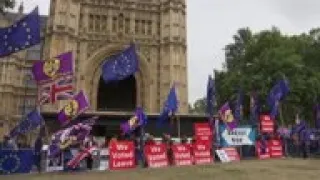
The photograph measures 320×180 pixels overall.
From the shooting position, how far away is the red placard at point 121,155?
66.4ft

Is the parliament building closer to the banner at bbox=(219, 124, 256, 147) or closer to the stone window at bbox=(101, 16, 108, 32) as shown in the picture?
the stone window at bbox=(101, 16, 108, 32)

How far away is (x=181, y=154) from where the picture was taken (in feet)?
73.7

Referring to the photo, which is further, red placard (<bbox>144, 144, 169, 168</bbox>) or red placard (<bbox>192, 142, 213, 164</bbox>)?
red placard (<bbox>192, 142, 213, 164</bbox>)

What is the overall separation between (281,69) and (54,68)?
92.4 ft

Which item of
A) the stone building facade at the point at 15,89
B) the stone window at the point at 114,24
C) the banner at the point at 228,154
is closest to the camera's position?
the banner at the point at 228,154

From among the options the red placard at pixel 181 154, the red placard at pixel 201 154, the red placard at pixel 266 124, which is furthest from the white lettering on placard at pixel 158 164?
the red placard at pixel 266 124

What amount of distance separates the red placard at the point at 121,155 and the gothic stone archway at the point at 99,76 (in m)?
21.8

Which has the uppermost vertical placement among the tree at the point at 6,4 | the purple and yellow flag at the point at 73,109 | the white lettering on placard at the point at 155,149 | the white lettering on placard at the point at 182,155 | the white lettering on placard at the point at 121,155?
the tree at the point at 6,4

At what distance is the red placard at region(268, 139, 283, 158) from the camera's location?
89.2 feet

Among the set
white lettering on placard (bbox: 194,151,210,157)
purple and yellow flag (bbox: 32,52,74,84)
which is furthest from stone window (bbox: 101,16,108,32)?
white lettering on placard (bbox: 194,151,210,157)

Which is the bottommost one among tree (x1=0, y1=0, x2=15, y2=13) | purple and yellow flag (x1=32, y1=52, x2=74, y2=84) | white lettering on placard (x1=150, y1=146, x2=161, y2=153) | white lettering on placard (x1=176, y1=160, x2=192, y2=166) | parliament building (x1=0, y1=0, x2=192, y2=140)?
white lettering on placard (x1=176, y1=160, x2=192, y2=166)

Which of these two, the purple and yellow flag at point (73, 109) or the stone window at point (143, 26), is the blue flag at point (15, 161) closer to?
the purple and yellow flag at point (73, 109)

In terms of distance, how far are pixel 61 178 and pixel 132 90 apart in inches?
1229

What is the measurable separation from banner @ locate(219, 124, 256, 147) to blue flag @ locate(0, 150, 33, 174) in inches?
414
